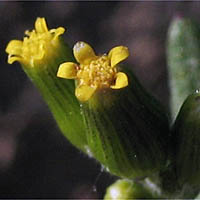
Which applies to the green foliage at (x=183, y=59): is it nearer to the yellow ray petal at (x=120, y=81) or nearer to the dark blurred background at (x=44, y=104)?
the yellow ray petal at (x=120, y=81)

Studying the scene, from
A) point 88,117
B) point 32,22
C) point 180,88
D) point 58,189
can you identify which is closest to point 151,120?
point 88,117

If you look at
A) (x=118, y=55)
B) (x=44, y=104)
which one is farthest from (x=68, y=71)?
(x=44, y=104)

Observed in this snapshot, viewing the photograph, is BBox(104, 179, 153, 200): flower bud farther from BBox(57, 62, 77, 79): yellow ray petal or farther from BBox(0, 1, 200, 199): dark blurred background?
BBox(0, 1, 200, 199): dark blurred background

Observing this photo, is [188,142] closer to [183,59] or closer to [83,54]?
[83,54]

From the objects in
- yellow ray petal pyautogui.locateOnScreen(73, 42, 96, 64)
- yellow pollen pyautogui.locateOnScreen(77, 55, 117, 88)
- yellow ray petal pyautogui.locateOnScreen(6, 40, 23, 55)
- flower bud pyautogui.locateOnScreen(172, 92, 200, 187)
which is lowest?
flower bud pyautogui.locateOnScreen(172, 92, 200, 187)

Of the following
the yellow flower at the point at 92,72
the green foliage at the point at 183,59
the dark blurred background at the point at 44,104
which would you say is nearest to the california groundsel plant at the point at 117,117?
the yellow flower at the point at 92,72

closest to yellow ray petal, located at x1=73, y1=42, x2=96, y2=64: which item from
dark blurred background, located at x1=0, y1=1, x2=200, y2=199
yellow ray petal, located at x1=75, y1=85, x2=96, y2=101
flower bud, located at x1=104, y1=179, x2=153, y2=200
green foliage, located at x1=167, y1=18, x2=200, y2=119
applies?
yellow ray petal, located at x1=75, y1=85, x2=96, y2=101

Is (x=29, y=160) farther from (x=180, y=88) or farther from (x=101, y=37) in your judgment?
(x=180, y=88)
